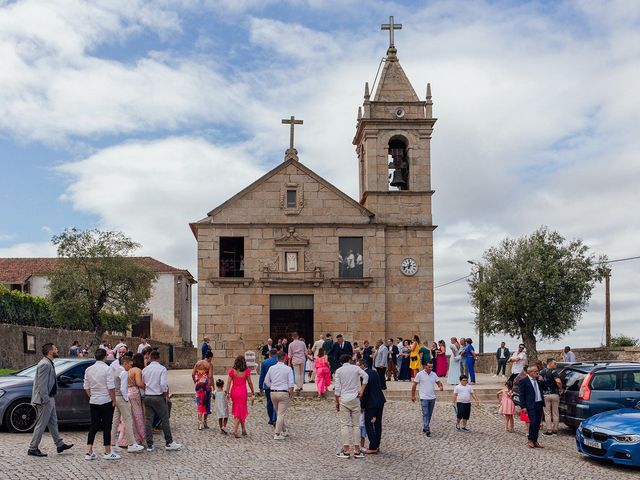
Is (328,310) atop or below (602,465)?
atop

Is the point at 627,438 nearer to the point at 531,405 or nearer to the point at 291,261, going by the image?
the point at 531,405

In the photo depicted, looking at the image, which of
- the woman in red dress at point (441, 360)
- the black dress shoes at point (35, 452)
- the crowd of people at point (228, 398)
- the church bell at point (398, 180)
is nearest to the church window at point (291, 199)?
the church bell at point (398, 180)

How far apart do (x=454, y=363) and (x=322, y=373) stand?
15.9ft

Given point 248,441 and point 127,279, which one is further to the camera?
point 127,279

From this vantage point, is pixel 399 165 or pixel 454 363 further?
pixel 399 165

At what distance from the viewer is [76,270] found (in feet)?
141

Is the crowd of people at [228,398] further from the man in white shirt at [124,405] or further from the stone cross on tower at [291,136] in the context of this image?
the stone cross on tower at [291,136]

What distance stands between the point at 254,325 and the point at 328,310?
111 inches

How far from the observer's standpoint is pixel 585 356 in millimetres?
32875

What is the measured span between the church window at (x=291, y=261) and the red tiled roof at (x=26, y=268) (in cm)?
2994

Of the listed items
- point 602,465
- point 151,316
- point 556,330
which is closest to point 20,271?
point 151,316

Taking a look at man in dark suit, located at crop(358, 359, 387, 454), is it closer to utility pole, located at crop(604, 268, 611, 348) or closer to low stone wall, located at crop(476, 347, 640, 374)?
low stone wall, located at crop(476, 347, 640, 374)

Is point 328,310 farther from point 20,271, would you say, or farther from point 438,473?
point 20,271

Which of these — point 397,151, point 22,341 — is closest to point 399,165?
point 397,151
